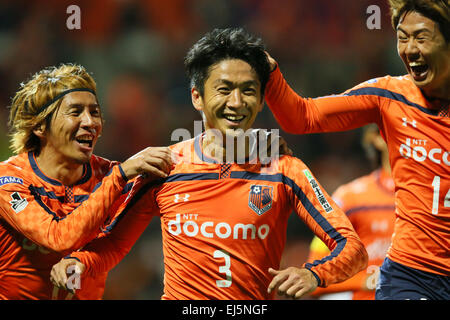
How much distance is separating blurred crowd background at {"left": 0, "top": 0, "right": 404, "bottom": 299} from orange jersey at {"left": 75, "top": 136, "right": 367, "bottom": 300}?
272cm

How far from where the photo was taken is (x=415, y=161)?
2.86 m

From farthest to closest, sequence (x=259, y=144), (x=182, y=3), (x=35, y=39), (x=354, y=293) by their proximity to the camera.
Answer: (x=182, y=3), (x=35, y=39), (x=354, y=293), (x=259, y=144)

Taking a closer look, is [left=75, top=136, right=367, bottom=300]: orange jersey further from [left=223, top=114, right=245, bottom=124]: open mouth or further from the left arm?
[left=223, top=114, right=245, bottom=124]: open mouth

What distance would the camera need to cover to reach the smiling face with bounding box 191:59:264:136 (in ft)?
9.50

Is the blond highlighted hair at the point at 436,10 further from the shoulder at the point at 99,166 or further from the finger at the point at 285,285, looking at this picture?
the shoulder at the point at 99,166

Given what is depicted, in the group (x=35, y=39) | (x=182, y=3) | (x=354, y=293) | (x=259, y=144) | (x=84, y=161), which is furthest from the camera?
(x=182, y=3)

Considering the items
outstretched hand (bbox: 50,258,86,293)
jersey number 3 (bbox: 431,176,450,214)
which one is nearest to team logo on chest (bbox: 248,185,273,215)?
A: jersey number 3 (bbox: 431,176,450,214)

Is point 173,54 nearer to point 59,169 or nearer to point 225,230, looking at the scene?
point 59,169

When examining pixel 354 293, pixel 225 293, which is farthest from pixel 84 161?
pixel 354 293

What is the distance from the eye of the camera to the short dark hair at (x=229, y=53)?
2.97 m

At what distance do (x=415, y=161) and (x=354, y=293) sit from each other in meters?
2.02

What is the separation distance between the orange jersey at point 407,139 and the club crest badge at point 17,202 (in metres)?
1.34

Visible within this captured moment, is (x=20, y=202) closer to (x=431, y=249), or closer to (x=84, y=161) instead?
(x=84, y=161)

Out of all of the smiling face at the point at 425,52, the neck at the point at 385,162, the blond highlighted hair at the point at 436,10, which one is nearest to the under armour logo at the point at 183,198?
the smiling face at the point at 425,52
